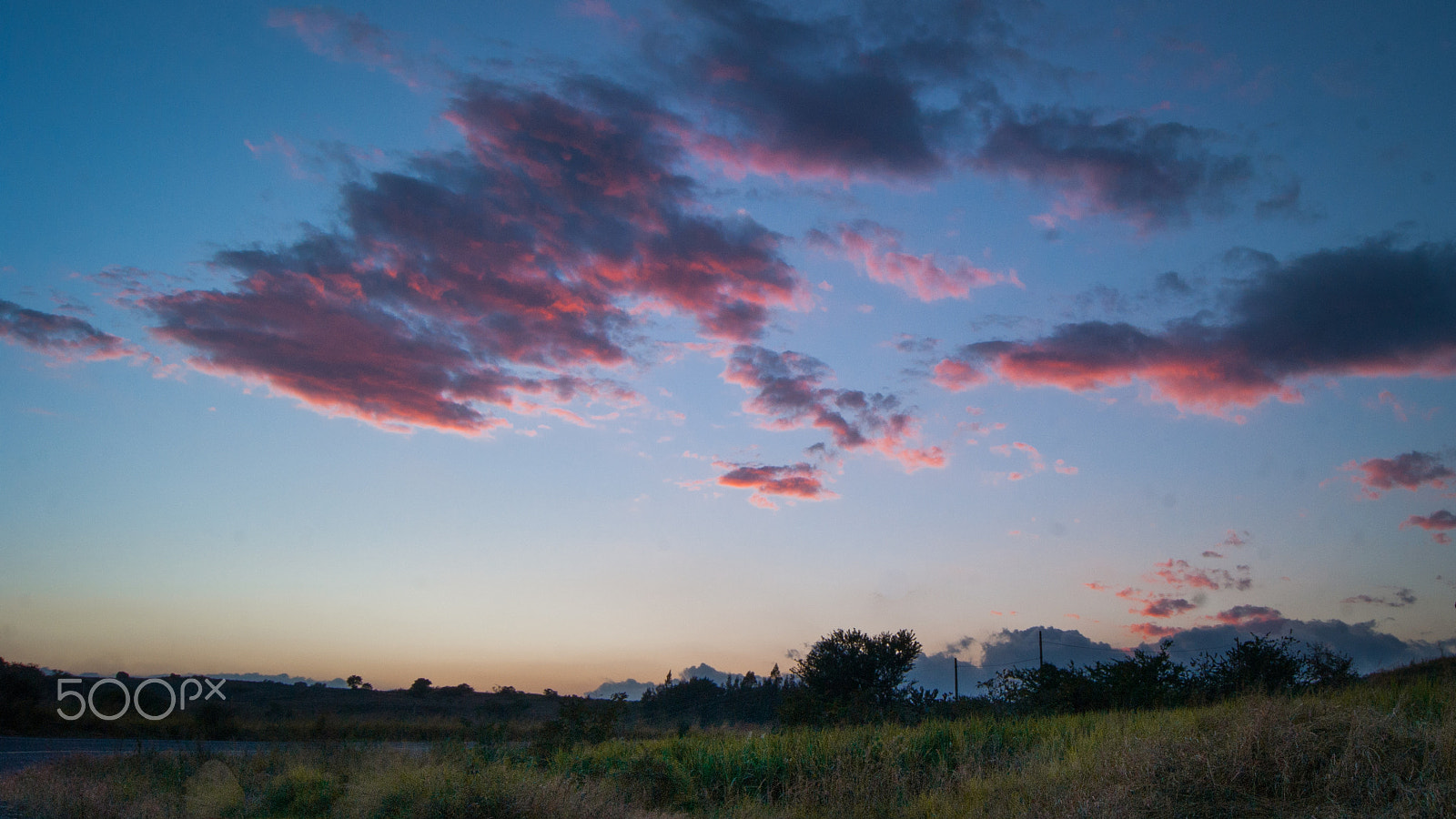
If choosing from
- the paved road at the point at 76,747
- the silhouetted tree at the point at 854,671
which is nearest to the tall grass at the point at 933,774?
the paved road at the point at 76,747

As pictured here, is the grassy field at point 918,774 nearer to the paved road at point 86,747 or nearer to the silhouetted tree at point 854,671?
the paved road at point 86,747

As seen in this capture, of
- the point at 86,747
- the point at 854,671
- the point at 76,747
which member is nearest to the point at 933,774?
the point at 854,671

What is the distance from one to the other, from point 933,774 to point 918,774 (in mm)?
271

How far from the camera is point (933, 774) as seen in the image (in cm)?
1389

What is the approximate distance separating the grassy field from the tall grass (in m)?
0.03

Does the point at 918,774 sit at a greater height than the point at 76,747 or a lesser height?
greater

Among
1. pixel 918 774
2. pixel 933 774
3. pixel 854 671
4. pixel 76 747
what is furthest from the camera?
pixel 854 671

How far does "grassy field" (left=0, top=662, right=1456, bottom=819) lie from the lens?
9.41m

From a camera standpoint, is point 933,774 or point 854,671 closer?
point 933,774

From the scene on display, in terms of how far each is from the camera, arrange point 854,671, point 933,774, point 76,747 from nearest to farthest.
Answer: point 933,774
point 76,747
point 854,671

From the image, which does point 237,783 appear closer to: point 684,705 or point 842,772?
point 842,772

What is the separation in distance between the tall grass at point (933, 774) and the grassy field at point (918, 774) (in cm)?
3

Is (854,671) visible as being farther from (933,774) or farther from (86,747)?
(86,747)

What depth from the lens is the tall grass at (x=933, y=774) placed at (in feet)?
30.9
